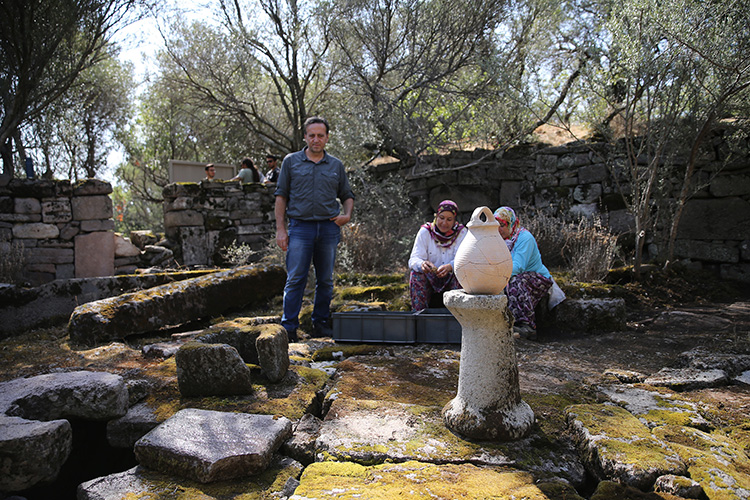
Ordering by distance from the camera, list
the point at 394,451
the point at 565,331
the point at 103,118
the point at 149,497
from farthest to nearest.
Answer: the point at 103,118 < the point at 565,331 < the point at 394,451 < the point at 149,497

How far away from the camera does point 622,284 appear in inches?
243

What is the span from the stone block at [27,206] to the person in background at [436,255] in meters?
6.10

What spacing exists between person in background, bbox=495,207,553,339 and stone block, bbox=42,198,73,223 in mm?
6477

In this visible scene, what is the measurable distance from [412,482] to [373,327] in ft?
7.24

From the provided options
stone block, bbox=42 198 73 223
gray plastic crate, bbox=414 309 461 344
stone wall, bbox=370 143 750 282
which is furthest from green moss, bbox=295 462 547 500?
stone block, bbox=42 198 73 223

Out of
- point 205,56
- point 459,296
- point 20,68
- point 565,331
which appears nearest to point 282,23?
point 205,56

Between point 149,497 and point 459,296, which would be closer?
point 149,497

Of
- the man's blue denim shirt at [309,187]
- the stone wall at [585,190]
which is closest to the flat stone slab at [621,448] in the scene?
the man's blue denim shirt at [309,187]

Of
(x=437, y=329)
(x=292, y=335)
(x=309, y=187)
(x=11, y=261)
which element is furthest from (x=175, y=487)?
(x=11, y=261)

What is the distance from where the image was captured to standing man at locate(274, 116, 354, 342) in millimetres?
4012

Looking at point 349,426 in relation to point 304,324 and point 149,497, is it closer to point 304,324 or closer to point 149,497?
point 149,497

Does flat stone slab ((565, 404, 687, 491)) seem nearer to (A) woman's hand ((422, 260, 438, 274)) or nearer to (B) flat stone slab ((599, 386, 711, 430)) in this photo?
(B) flat stone slab ((599, 386, 711, 430))

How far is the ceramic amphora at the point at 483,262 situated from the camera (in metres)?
2.13

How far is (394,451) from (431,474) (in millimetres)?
207
